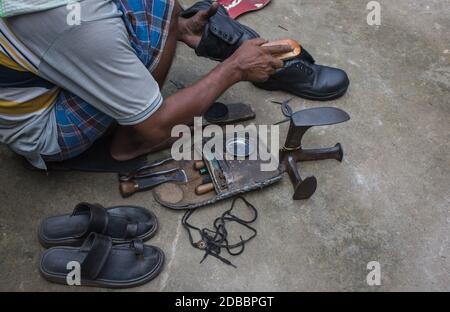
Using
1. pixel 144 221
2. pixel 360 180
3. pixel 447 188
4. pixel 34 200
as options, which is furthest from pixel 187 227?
pixel 447 188

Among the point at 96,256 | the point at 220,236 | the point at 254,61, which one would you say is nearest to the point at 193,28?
the point at 254,61

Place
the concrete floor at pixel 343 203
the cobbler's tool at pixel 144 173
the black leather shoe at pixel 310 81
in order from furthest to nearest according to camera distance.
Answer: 1. the black leather shoe at pixel 310 81
2. the cobbler's tool at pixel 144 173
3. the concrete floor at pixel 343 203

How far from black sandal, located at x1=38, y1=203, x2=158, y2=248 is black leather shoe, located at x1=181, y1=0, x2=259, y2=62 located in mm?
910

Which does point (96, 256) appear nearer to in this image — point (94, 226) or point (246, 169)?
point (94, 226)

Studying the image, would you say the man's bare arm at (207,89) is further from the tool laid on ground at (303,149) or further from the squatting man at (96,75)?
the tool laid on ground at (303,149)

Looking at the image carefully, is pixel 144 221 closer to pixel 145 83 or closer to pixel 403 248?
pixel 145 83

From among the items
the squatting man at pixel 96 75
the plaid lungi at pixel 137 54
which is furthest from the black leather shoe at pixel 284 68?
the plaid lungi at pixel 137 54

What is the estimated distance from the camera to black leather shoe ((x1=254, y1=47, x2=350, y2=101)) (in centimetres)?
231

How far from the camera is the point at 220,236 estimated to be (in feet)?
6.07

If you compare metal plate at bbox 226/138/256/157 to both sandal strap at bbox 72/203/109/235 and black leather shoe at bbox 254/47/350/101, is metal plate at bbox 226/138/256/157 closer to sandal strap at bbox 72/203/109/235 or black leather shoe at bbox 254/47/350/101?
black leather shoe at bbox 254/47/350/101

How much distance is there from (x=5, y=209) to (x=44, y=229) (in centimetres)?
26

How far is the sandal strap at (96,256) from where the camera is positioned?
161 centimetres

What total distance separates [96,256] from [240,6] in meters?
1.92

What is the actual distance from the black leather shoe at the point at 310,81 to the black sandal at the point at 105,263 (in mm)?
1149
